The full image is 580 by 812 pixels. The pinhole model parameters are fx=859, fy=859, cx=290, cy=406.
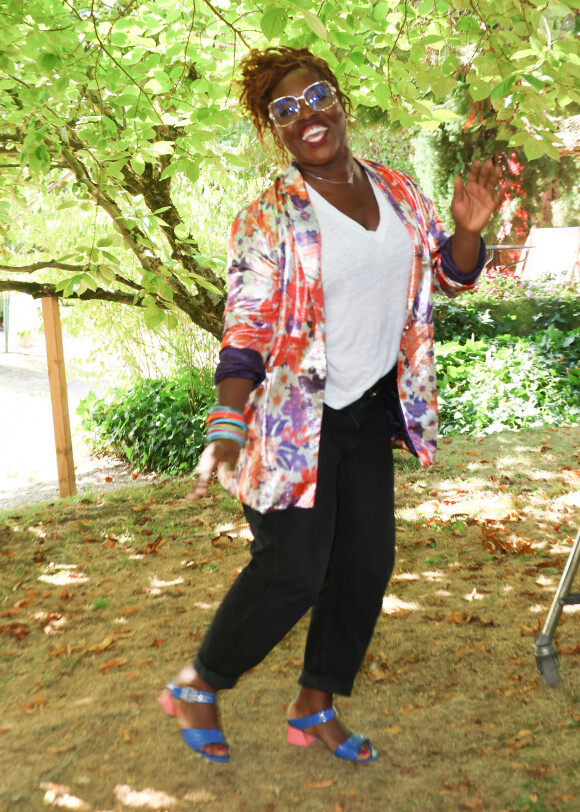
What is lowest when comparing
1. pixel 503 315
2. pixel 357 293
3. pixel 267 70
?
pixel 503 315

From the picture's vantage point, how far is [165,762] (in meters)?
2.61

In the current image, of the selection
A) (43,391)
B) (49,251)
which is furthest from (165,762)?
(43,391)

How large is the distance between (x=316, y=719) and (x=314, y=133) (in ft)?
5.66

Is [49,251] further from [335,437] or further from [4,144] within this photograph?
[335,437]

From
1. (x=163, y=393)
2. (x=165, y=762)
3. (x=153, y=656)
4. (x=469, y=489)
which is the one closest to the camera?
(x=165, y=762)

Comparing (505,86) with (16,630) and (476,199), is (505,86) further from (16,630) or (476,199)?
(16,630)

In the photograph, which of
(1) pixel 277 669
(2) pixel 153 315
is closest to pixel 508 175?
(2) pixel 153 315

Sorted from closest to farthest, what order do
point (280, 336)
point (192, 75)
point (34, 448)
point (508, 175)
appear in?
point (280, 336) → point (192, 75) → point (34, 448) → point (508, 175)

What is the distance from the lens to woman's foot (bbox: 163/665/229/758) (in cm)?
252

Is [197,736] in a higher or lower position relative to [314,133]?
lower

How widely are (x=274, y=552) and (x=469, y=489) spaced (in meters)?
4.26

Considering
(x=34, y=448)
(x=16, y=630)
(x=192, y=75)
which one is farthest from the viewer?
(x=34, y=448)

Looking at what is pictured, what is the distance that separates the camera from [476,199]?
2.44 meters

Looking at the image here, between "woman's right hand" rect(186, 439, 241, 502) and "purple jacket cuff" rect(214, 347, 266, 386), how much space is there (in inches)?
6.9
